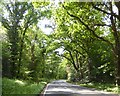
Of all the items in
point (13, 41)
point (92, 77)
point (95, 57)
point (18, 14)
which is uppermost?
point (18, 14)

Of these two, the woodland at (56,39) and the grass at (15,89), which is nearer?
the grass at (15,89)

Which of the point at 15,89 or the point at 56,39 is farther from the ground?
the point at 56,39

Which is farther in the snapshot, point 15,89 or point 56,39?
point 56,39

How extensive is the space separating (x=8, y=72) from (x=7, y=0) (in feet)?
38.3

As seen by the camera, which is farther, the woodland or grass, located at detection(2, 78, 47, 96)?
the woodland

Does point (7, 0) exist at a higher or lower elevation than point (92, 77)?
higher

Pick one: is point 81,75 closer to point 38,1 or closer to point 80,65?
Result: point 80,65

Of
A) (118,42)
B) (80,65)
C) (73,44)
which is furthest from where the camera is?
(80,65)

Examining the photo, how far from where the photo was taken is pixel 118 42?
84.9 feet

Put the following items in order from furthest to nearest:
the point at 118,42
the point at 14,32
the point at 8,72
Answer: the point at 14,32, the point at 8,72, the point at 118,42

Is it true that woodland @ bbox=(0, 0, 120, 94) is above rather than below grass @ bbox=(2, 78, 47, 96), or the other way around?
above

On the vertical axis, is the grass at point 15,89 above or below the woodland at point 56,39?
below

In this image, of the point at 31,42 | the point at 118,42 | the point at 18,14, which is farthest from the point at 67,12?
the point at 31,42

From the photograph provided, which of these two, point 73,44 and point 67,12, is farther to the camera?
point 73,44
